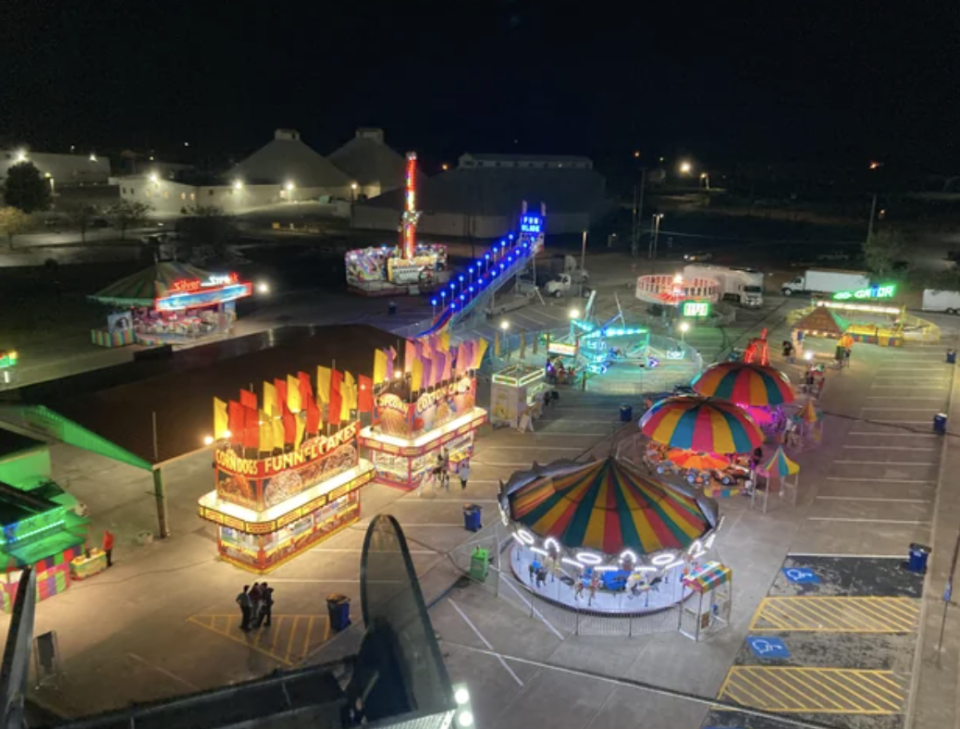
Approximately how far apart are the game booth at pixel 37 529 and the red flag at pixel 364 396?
7627mm

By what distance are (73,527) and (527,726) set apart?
38.3 ft

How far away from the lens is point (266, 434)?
1888cm

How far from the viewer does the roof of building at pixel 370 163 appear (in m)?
116

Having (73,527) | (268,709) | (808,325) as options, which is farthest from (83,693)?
(808,325)

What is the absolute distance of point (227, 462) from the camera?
19312 millimetres

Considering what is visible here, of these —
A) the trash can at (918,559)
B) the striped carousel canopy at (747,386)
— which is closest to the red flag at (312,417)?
the striped carousel canopy at (747,386)

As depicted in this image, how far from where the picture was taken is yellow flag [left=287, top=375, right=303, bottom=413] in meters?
19.6

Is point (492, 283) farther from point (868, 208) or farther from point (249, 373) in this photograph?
point (868, 208)

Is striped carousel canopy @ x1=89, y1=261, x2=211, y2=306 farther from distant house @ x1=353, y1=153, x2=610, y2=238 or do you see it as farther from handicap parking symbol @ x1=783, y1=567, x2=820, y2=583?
distant house @ x1=353, y1=153, x2=610, y2=238

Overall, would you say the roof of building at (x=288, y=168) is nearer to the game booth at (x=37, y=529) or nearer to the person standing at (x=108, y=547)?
the game booth at (x=37, y=529)

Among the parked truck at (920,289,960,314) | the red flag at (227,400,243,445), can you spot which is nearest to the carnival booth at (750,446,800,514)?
the red flag at (227,400,243,445)

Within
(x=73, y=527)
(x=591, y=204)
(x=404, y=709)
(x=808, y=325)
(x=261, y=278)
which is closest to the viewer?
(x=404, y=709)

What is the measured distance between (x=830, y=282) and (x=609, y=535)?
46.0 m

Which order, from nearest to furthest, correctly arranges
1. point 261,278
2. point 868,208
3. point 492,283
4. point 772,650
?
point 772,650 < point 492,283 < point 261,278 < point 868,208
